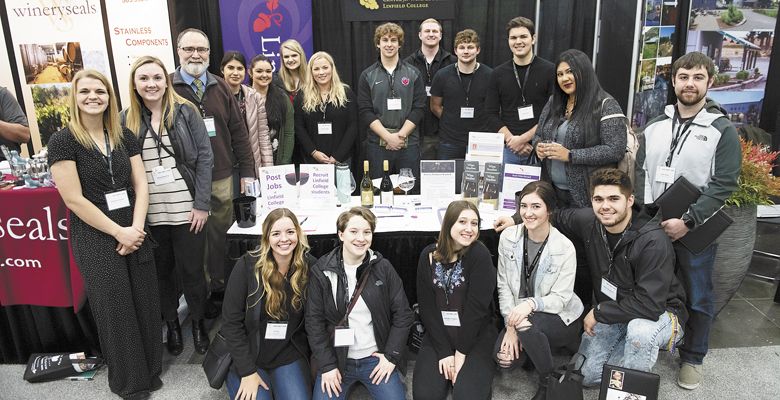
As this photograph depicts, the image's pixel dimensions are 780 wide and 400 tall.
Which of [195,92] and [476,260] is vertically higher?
[195,92]

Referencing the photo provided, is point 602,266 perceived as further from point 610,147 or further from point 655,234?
point 610,147

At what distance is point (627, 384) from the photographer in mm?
2178

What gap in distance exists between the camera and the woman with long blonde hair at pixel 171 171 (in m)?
2.52

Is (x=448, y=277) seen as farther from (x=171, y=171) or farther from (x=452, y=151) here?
(x=452, y=151)

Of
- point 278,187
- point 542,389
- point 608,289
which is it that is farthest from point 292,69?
point 542,389

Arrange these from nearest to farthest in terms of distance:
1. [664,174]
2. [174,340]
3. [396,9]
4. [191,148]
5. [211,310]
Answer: [664,174] < [191,148] < [174,340] < [211,310] < [396,9]

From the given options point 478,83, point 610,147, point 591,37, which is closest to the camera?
point 610,147

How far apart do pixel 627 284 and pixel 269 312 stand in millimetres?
1592

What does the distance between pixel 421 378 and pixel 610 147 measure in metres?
1.49

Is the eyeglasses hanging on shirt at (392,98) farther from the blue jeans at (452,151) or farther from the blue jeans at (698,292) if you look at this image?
the blue jeans at (698,292)

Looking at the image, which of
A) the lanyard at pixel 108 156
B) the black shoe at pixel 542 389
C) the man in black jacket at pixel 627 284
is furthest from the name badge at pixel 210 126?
the black shoe at pixel 542 389

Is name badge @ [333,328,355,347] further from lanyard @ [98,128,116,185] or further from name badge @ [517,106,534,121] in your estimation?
name badge @ [517,106,534,121]

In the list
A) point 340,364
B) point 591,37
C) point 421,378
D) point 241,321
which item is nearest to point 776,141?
point 591,37

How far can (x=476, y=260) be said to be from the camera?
2396 millimetres
